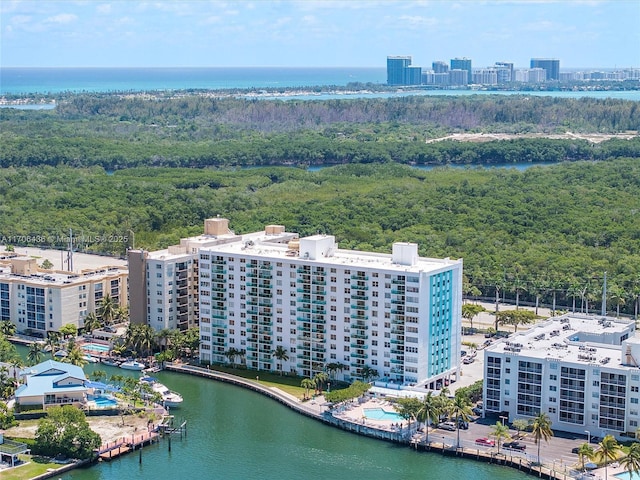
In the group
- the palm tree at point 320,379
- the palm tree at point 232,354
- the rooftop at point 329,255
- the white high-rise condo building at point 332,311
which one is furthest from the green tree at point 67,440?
the rooftop at point 329,255

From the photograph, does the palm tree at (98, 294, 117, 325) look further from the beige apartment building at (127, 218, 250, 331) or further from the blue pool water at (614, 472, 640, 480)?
the blue pool water at (614, 472, 640, 480)

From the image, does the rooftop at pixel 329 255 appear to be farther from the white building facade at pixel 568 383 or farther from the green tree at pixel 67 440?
the green tree at pixel 67 440

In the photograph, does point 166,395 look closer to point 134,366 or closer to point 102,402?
point 102,402

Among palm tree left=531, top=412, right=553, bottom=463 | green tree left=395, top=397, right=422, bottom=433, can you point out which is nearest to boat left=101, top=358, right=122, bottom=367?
green tree left=395, top=397, right=422, bottom=433

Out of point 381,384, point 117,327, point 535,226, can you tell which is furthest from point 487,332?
point 535,226

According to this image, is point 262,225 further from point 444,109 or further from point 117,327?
point 444,109

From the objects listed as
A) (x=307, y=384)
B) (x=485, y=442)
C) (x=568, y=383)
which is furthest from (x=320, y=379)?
(x=568, y=383)
